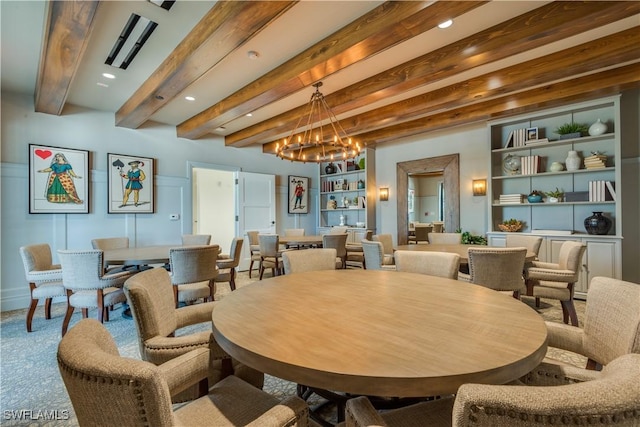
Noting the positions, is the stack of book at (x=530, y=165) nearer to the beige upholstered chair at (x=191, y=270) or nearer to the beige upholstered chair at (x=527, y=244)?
the beige upholstered chair at (x=527, y=244)

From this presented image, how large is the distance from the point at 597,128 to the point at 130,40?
563 cm

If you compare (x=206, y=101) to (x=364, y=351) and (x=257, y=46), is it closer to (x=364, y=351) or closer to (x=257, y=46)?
(x=257, y=46)

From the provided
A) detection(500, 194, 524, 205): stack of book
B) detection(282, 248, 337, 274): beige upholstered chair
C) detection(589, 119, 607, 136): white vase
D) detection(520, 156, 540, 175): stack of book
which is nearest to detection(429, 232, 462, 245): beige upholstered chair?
detection(500, 194, 524, 205): stack of book

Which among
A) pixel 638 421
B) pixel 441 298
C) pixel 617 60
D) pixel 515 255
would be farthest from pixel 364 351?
pixel 617 60

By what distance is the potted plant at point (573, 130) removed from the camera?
3982 millimetres

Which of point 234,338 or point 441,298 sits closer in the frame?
point 234,338

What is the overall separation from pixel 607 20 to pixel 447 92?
1.65m

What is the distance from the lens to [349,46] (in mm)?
2451

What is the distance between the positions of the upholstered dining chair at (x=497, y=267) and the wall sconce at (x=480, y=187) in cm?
289

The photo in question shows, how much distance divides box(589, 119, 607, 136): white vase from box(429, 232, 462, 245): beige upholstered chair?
2.20 meters

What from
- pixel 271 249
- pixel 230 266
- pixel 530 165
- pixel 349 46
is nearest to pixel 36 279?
pixel 230 266

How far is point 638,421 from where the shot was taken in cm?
51

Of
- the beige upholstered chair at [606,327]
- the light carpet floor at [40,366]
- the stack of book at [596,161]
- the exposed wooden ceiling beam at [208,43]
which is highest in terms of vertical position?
the exposed wooden ceiling beam at [208,43]

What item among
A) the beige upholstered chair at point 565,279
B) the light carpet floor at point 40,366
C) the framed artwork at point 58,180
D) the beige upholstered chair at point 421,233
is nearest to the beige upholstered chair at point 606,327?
the light carpet floor at point 40,366
